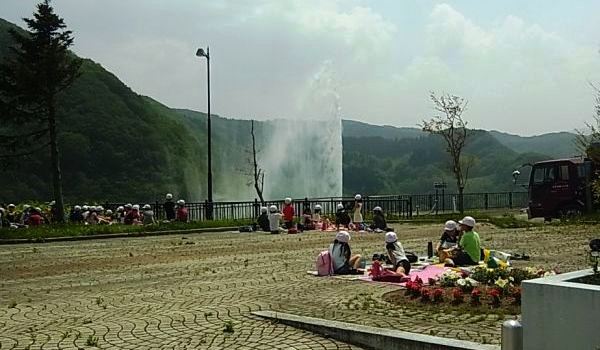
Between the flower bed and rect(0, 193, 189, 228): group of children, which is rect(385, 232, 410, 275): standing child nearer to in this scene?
the flower bed

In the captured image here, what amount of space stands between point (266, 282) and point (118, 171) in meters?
56.5

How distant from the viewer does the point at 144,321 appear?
9.40 m

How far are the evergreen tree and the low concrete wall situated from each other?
99.5ft

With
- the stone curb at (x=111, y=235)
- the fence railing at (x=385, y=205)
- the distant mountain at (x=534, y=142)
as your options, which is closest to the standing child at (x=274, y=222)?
the stone curb at (x=111, y=235)

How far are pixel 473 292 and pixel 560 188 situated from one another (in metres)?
23.5

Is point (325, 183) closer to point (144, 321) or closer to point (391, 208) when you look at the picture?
point (391, 208)

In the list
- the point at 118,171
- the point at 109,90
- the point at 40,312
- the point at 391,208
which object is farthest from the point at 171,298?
the point at 109,90

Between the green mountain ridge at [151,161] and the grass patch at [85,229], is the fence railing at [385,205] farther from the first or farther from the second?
the green mountain ridge at [151,161]

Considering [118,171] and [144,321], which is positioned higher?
[118,171]

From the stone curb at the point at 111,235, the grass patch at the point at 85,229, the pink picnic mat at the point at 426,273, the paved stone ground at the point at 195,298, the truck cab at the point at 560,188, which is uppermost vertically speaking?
A: the truck cab at the point at 560,188

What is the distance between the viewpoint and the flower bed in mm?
9430

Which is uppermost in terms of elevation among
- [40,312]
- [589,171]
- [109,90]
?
[109,90]

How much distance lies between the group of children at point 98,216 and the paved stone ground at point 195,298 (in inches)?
451

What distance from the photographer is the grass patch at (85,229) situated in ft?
89.1
